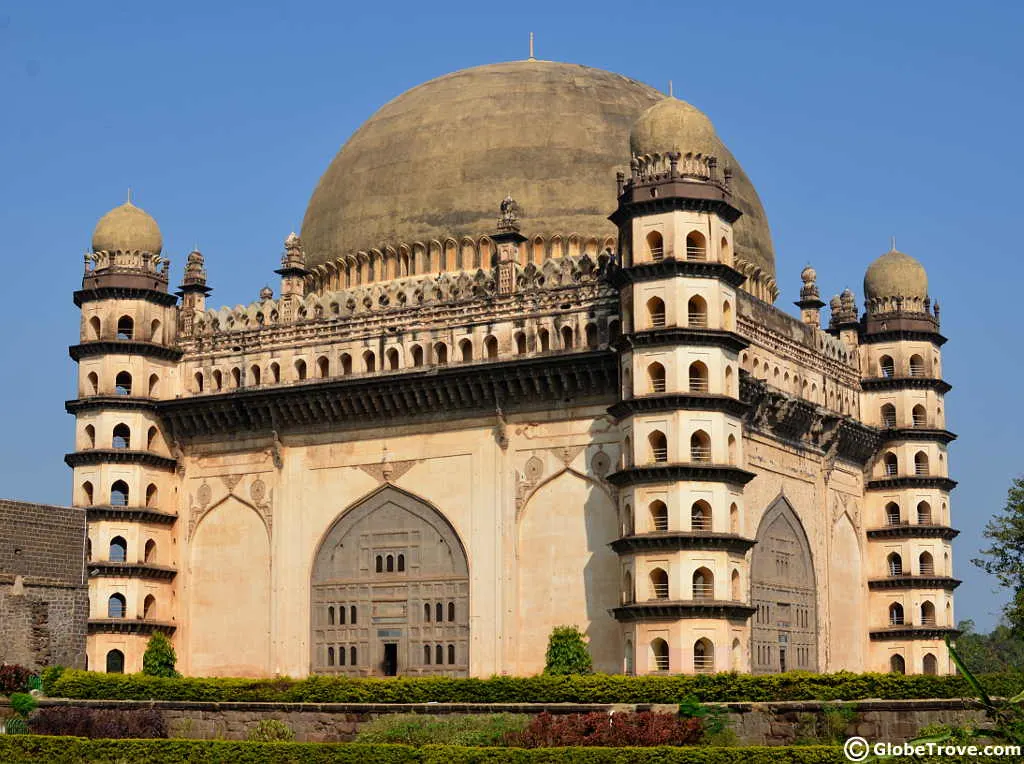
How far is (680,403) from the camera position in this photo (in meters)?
31.3

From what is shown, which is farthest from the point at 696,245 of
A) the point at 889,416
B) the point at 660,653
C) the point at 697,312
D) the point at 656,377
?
the point at 889,416

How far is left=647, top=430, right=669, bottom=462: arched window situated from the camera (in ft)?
104

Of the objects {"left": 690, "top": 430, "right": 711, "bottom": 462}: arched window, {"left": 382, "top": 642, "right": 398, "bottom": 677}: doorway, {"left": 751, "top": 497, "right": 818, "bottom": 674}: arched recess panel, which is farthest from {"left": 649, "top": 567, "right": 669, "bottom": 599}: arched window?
{"left": 382, "top": 642, "right": 398, "bottom": 677}: doorway

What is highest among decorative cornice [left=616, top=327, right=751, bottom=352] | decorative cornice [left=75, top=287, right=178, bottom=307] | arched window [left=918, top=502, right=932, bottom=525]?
decorative cornice [left=75, top=287, right=178, bottom=307]

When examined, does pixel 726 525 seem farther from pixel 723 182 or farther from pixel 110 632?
pixel 110 632

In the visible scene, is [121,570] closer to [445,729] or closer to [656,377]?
[445,729]

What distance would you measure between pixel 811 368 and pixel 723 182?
720 centimetres

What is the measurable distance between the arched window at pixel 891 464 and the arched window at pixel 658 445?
11554 mm

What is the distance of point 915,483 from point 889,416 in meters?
1.98

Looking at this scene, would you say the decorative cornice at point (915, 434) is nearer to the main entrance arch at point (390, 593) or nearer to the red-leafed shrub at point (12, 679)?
the main entrance arch at point (390, 593)

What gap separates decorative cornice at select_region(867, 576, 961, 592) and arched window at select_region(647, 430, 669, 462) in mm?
11403

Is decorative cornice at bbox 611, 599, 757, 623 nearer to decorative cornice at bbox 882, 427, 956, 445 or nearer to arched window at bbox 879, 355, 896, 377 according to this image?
decorative cornice at bbox 882, 427, 956, 445

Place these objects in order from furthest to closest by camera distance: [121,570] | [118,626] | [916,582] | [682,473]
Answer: [916,582] < [121,570] < [118,626] < [682,473]

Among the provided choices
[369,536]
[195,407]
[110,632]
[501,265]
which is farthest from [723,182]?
[110,632]
